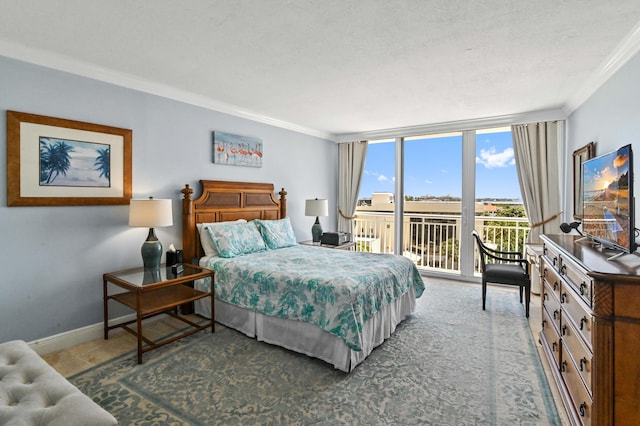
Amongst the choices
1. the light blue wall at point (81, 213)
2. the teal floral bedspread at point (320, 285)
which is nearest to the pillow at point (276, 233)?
the teal floral bedspread at point (320, 285)

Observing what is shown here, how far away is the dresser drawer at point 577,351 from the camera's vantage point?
63.1 inches

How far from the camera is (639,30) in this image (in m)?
2.24

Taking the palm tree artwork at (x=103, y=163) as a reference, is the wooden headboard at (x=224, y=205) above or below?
below

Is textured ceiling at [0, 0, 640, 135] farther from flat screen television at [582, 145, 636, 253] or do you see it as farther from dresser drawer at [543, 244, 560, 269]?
dresser drawer at [543, 244, 560, 269]

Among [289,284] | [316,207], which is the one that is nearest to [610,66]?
[289,284]

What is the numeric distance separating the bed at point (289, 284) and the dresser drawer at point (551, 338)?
1.21 meters

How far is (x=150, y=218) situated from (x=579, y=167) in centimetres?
470

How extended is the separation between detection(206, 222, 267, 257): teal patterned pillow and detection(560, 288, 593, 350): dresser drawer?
2.98 meters

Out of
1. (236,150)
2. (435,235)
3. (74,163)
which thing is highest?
(236,150)

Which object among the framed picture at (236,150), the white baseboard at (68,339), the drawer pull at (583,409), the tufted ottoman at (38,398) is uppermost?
the framed picture at (236,150)

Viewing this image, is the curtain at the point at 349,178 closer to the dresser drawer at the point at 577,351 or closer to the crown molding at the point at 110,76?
the crown molding at the point at 110,76

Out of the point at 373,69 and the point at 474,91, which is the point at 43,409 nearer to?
the point at 373,69

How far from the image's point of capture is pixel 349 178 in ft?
20.1

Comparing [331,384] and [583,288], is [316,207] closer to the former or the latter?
[331,384]
